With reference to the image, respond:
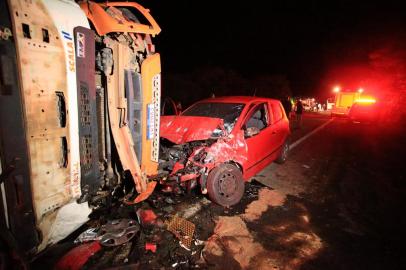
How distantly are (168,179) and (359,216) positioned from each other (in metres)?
3.25

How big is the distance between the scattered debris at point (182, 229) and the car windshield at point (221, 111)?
68.6 inches

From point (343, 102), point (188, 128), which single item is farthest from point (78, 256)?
point (343, 102)

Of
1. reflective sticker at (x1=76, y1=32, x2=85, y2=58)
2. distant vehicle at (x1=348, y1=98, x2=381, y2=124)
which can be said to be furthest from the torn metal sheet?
distant vehicle at (x1=348, y1=98, x2=381, y2=124)

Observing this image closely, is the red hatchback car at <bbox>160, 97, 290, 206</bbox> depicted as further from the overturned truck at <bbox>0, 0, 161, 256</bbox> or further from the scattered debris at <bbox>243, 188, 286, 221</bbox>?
the overturned truck at <bbox>0, 0, 161, 256</bbox>

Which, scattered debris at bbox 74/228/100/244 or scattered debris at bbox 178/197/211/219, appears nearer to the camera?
scattered debris at bbox 74/228/100/244

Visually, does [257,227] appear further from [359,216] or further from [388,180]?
[388,180]

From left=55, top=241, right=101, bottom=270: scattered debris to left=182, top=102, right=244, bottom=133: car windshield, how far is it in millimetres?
2731

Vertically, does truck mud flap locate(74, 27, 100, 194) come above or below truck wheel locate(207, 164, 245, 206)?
above

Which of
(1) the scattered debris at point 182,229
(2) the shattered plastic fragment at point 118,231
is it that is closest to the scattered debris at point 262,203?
(1) the scattered debris at point 182,229

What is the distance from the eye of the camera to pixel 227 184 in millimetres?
4250

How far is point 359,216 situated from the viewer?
163 inches

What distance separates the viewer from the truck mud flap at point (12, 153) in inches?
77.9

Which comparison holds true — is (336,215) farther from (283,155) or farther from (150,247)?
(150,247)

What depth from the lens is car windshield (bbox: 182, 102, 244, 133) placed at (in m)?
4.81
